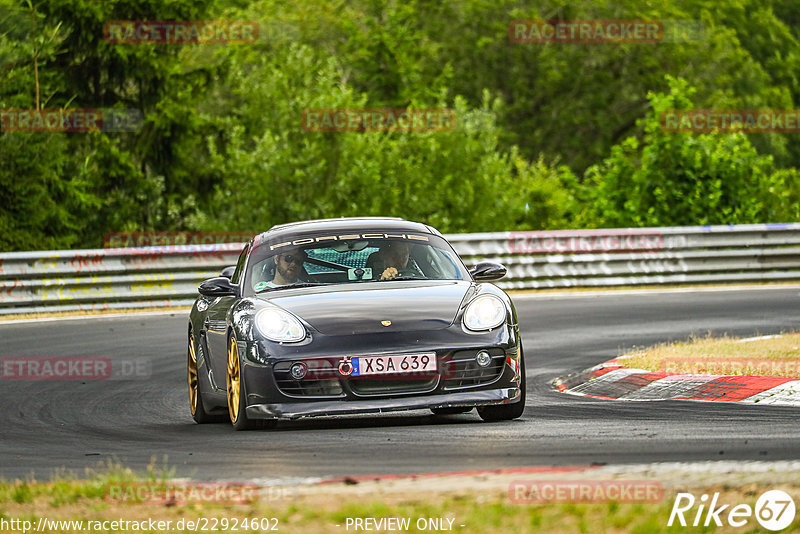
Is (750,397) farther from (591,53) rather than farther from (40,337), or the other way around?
(591,53)

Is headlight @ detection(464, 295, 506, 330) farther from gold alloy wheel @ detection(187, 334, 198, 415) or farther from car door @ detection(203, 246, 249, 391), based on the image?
gold alloy wheel @ detection(187, 334, 198, 415)

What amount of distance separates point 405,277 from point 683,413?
2.00 m

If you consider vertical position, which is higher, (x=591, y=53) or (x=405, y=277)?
(x=591, y=53)

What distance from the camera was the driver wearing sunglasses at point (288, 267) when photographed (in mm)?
9281

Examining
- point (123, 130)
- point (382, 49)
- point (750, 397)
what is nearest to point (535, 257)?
point (750, 397)

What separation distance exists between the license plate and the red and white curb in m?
2.38

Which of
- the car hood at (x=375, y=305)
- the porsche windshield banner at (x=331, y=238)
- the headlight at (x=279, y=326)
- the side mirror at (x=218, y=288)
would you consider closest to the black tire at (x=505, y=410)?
the car hood at (x=375, y=305)

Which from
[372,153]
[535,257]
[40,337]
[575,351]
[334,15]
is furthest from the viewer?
[334,15]

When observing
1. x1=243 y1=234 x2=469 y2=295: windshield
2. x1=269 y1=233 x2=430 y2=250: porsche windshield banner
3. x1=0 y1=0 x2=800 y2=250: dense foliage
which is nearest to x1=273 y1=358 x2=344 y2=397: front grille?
x1=243 y1=234 x2=469 y2=295: windshield

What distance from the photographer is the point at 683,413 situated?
8.69 m

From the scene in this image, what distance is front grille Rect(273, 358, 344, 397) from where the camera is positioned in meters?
8.16

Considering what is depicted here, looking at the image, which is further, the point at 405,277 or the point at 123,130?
the point at 123,130

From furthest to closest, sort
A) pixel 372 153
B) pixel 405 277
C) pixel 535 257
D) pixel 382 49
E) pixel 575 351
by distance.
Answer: pixel 382 49, pixel 372 153, pixel 535 257, pixel 575 351, pixel 405 277

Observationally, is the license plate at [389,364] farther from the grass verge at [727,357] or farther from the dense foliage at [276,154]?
the dense foliage at [276,154]
